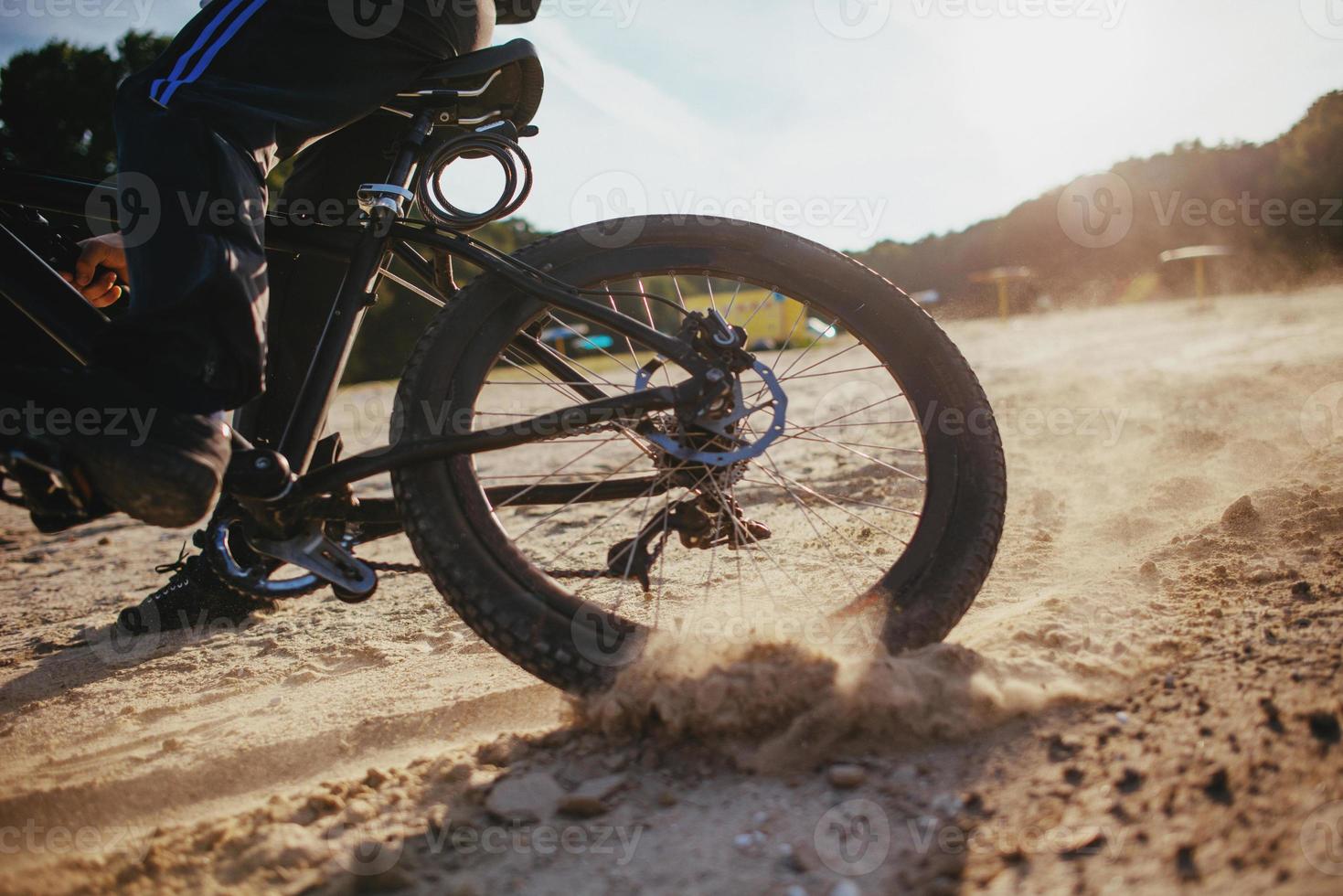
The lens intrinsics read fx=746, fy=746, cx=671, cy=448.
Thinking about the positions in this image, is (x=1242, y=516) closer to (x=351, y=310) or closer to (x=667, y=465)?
(x=667, y=465)

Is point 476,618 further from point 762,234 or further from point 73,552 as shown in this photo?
point 73,552

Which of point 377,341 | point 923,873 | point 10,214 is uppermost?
point 377,341

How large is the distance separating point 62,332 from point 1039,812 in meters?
2.07

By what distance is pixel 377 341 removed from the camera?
21.5 metres

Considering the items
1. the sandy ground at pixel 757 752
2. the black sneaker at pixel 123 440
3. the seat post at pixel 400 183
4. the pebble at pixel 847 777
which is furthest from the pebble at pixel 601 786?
the seat post at pixel 400 183

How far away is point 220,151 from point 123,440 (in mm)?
600

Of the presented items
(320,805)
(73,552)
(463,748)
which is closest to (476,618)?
(463,748)

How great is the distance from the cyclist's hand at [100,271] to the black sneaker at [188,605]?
0.92m

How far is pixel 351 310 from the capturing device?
176 cm

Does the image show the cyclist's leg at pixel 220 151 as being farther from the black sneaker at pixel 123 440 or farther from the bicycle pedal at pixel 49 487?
the bicycle pedal at pixel 49 487

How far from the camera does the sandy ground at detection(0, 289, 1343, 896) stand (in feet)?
3.66

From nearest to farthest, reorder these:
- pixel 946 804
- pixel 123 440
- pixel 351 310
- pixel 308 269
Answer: pixel 946 804 < pixel 123 440 < pixel 351 310 < pixel 308 269

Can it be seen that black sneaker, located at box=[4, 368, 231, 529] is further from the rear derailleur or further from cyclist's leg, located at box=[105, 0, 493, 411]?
the rear derailleur

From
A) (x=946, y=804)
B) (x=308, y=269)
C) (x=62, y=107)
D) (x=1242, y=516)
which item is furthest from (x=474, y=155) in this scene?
(x=62, y=107)
